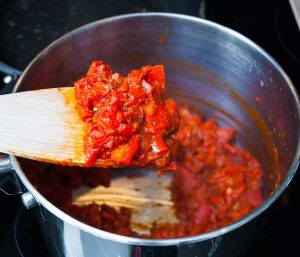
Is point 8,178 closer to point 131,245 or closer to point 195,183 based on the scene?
point 131,245

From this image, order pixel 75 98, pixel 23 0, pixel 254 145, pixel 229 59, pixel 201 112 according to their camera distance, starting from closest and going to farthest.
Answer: pixel 75 98 → pixel 229 59 → pixel 254 145 → pixel 201 112 → pixel 23 0

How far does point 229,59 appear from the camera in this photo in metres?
1.64

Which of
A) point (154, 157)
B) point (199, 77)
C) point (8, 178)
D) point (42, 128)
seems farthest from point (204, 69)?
point (8, 178)

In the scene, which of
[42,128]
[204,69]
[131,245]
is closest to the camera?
[131,245]

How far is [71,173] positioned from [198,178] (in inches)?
19.4

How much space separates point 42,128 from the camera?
1224 millimetres

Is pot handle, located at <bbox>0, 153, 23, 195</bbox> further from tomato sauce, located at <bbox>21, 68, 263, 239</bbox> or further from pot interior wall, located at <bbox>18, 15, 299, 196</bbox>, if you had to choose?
pot interior wall, located at <bbox>18, 15, 299, 196</bbox>

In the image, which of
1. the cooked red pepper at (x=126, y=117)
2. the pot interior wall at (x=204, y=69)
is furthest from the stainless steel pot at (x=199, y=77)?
the cooked red pepper at (x=126, y=117)

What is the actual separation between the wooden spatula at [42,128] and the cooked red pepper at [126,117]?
3 centimetres

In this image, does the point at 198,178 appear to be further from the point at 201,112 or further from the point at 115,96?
the point at 115,96

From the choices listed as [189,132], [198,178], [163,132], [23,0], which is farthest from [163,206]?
[23,0]

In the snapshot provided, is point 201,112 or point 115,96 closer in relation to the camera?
point 115,96

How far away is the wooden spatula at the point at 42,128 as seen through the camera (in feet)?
3.86

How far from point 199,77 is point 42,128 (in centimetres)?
77
